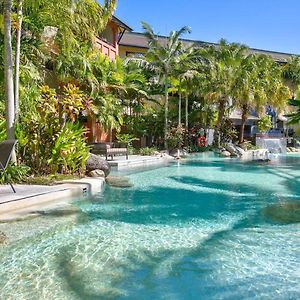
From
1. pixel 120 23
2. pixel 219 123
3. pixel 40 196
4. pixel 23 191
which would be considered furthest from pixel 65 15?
pixel 219 123

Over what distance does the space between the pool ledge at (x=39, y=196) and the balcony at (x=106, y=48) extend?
18082 mm

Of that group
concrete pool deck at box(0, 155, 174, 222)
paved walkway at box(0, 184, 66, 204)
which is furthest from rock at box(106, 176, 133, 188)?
paved walkway at box(0, 184, 66, 204)

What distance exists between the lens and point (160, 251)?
6285 millimetres

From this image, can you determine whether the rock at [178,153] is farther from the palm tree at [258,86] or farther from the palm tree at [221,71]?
the palm tree at [258,86]

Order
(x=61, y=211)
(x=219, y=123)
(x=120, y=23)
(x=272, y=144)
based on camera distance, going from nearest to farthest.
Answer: (x=61, y=211) < (x=120, y=23) < (x=219, y=123) < (x=272, y=144)

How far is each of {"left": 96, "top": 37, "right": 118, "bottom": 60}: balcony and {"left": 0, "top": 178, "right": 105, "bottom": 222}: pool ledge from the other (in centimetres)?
1808

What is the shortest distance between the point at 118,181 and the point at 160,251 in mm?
7919

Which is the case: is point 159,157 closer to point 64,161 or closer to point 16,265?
point 64,161

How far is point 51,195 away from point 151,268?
500 cm

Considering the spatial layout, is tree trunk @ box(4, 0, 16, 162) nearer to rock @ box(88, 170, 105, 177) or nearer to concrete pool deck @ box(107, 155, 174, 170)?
rock @ box(88, 170, 105, 177)

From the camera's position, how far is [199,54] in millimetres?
28734

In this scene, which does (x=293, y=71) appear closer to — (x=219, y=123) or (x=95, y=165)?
(x=219, y=123)

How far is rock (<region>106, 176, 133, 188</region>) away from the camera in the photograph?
13.2 meters

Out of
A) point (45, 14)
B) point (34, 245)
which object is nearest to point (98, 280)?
point (34, 245)
